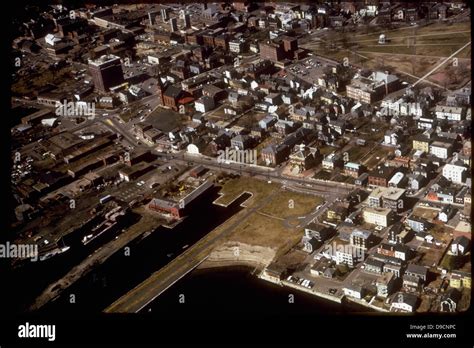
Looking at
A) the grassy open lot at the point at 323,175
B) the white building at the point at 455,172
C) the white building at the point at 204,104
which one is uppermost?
the white building at the point at 204,104

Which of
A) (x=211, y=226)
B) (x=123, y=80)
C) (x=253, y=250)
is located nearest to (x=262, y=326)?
(x=253, y=250)

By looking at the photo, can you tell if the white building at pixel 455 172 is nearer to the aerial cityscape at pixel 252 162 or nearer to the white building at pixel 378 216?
the aerial cityscape at pixel 252 162

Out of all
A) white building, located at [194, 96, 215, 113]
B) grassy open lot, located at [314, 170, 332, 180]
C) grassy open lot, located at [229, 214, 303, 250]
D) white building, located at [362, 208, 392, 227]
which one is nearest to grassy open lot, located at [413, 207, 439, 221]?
white building, located at [362, 208, 392, 227]

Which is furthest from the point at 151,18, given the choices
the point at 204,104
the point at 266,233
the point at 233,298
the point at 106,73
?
the point at 233,298

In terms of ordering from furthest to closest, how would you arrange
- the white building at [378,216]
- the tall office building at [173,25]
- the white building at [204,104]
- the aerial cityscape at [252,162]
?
the tall office building at [173,25] → the white building at [204,104] → the white building at [378,216] → the aerial cityscape at [252,162]

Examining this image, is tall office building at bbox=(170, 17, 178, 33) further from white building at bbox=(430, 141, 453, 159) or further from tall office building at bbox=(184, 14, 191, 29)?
white building at bbox=(430, 141, 453, 159)

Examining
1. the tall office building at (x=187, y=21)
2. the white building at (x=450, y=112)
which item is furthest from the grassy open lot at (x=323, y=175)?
the tall office building at (x=187, y=21)
